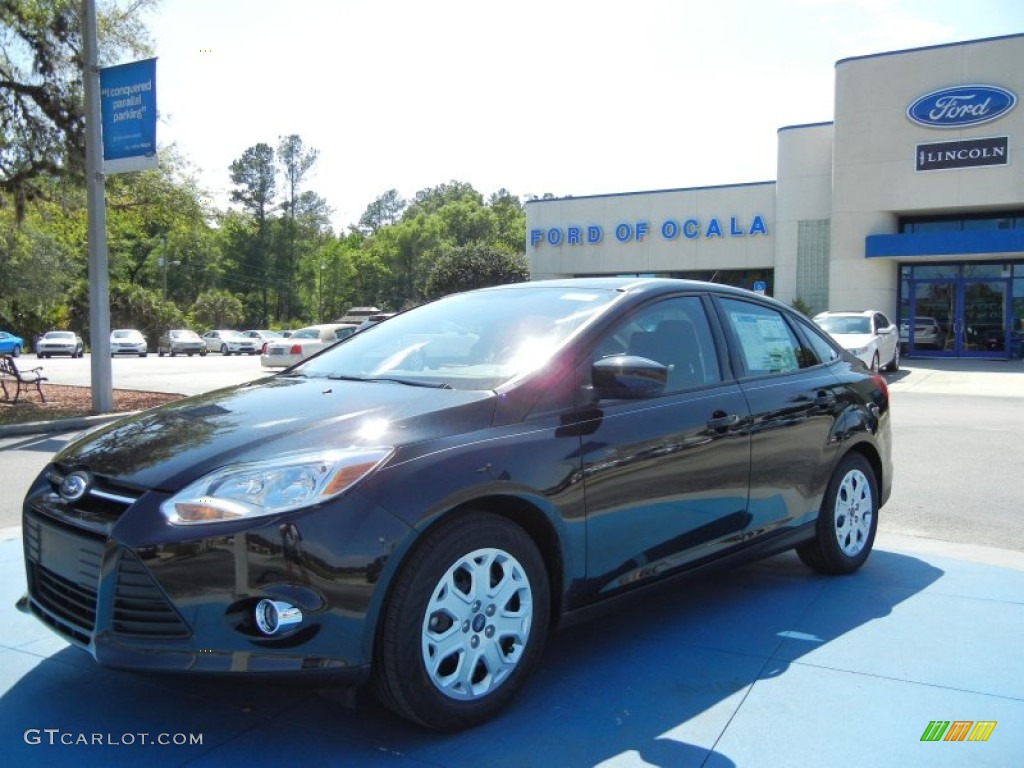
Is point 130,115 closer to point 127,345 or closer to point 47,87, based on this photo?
point 47,87

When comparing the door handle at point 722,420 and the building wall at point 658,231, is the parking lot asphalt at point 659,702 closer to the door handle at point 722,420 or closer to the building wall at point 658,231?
the door handle at point 722,420

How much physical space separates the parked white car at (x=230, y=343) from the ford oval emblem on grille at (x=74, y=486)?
157 feet

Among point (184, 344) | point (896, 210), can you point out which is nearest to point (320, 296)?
point (184, 344)

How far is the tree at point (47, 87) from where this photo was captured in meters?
14.0

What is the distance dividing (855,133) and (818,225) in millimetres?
3446

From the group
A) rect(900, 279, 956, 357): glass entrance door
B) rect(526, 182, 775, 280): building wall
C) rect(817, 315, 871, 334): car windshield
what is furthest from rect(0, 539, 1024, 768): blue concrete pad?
rect(526, 182, 775, 280): building wall

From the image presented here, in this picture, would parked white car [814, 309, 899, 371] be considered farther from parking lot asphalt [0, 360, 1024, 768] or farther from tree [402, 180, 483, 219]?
tree [402, 180, 483, 219]

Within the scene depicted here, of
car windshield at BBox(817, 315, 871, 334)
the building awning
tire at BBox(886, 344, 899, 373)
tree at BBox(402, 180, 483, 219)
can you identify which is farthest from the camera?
tree at BBox(402, 180, 483, 219)

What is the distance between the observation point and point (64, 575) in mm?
2938

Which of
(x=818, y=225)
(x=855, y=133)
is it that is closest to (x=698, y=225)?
(x=818, y=225)

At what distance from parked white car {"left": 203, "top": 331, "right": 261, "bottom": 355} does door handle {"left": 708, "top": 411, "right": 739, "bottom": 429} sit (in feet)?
156

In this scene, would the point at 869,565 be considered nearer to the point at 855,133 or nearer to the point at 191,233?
the point at 191,233

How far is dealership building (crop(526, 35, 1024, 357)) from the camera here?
26.4 meters

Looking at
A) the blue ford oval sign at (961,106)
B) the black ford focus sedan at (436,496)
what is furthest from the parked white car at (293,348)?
the black ford focus sedan at (436,496)
